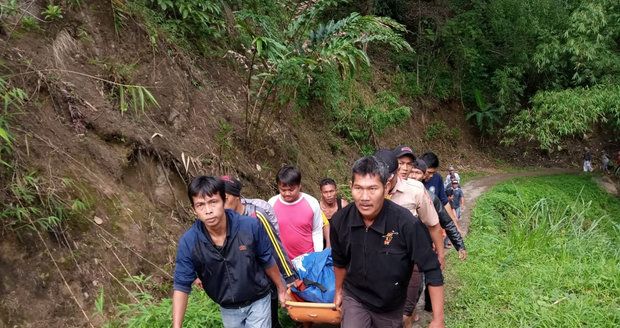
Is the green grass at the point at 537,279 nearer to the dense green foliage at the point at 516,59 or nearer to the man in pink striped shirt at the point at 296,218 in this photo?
the man in pink striped shirt at the point at 296,218

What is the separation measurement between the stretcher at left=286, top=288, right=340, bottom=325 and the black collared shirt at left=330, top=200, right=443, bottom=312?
463mm

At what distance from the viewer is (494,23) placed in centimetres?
1823

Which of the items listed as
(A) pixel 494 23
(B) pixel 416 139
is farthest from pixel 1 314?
(A) pixel 494 23

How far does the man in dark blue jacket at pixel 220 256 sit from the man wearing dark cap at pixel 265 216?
0.42 meters

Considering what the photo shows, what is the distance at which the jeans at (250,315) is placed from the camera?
3.33 meters

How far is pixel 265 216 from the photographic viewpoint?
3906 mm

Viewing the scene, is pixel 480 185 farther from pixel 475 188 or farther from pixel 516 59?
pixel 516 59

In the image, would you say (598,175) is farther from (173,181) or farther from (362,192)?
(362,192)

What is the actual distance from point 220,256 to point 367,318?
0.99m

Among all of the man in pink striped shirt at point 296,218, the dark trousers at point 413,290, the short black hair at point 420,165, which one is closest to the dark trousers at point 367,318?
the dark trousers at point 413,290

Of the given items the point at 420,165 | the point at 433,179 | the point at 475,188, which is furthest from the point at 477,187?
the point at 420,165

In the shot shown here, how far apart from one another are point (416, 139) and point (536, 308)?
13271mm

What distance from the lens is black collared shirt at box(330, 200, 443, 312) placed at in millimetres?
2973

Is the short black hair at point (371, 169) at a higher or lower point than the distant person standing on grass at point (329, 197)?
higher
